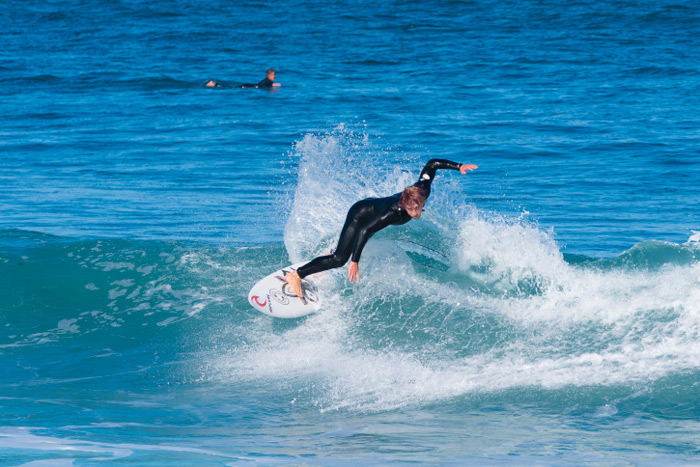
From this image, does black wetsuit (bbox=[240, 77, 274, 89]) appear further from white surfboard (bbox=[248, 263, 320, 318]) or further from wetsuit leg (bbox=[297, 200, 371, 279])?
wetsuit leg (bbox=[297, 200, 371, 279])

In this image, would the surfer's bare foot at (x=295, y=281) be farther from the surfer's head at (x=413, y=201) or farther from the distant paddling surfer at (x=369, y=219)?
the surfer's head at (x=413, y=201)

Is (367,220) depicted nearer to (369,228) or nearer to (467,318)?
(369,228)

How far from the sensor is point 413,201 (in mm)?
7215

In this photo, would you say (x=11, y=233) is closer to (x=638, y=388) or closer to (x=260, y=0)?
(x=638, y=388)

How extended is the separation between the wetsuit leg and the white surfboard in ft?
1.70

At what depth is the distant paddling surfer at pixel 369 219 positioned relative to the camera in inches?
296

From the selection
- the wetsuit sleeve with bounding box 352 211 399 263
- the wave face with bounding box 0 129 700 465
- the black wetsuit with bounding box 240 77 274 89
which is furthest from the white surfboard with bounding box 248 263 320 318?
the black wetsuit with bounding box 240 77 274 89

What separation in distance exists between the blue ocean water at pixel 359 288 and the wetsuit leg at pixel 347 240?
2.43 ft

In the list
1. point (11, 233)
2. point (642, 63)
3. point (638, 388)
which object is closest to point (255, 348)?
point (638, 388)

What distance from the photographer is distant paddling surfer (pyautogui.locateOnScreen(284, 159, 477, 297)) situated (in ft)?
24.7

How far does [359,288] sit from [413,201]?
6.57 ft

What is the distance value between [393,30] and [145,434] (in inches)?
→ 1105

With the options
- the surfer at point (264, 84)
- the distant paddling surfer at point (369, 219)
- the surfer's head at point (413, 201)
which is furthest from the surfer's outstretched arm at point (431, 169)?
the surfer at point (264, 84)

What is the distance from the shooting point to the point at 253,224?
11977 mm
